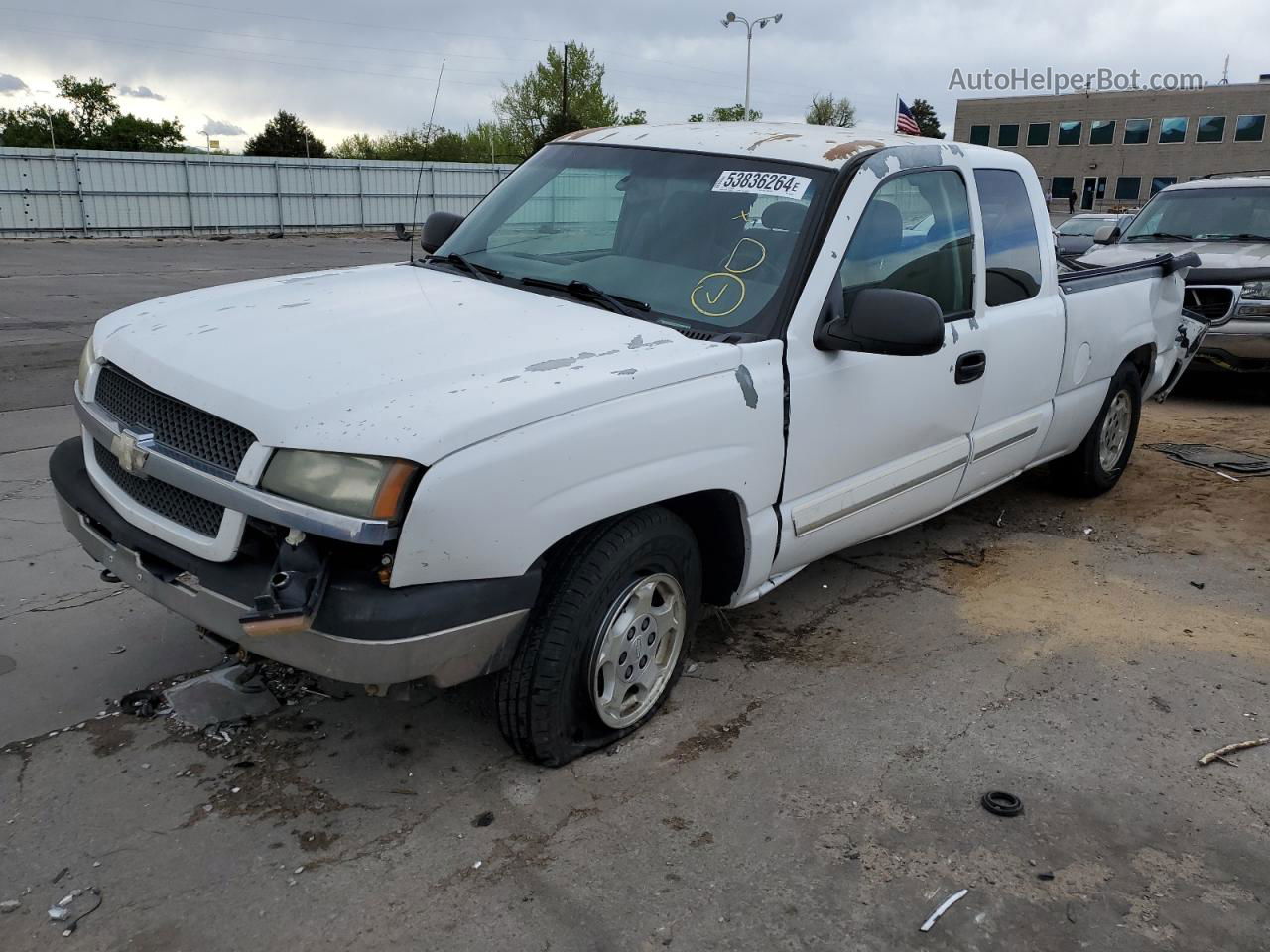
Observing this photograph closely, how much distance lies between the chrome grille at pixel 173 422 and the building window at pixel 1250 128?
267ft

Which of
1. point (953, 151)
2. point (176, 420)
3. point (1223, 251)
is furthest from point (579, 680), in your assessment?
point (1223, 251)

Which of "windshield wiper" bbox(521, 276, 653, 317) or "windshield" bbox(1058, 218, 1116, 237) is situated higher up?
"windshield" bbox(1058, 218, 1116, 237)

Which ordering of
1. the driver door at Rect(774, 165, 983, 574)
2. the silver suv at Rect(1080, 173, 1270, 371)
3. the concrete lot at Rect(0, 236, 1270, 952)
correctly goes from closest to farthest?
the concrete lot at Rect(0, 236, 1270, 952)
the driver door at Rect(774, 165, 983, 574)
the silver suv at Rect(1080, 173, 1270, 371)

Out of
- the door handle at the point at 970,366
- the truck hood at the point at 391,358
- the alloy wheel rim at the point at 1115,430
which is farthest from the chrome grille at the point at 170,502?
the alloy wheel rim at the point at 1115,430

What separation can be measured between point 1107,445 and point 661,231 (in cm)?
→ 353

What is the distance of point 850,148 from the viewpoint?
3762 millimetres

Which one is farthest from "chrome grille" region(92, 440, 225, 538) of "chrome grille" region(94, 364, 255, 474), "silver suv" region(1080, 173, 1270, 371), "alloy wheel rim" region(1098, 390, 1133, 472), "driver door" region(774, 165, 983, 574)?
"silver suv" region(1080, 173, 1270, 371)

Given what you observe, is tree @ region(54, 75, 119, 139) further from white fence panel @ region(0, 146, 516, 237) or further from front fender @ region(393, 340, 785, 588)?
front fender @ region(393, 340, 785, 588)

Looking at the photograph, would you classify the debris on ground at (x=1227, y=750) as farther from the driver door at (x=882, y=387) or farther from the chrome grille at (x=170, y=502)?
the chrome grille at (x=170, y=502)

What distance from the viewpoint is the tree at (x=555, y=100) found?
54.2 metres

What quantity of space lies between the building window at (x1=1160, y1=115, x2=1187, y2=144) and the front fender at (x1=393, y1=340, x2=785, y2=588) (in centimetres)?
8097

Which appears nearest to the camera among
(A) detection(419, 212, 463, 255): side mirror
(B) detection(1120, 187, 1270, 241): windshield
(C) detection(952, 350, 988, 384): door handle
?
(C) detection(952, 350, 988, 384): door handle

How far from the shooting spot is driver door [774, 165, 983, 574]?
11.4ft

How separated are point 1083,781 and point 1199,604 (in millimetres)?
1854
